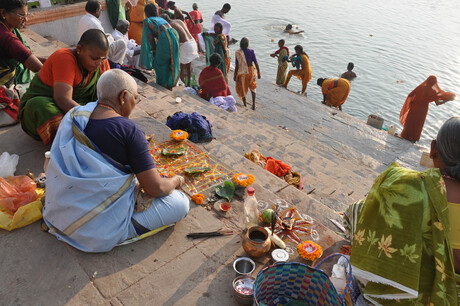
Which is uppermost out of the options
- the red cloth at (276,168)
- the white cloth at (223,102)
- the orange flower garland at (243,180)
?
the orange flower garland at (243,180)

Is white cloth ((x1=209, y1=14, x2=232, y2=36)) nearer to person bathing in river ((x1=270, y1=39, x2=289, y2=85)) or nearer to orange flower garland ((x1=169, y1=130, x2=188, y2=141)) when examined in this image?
person bathing in river ((x1=270, y1=39, x2=289, y2=85))

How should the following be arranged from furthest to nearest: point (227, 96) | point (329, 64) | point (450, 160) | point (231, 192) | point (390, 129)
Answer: point (329, 64) → point (390, 129) → point (227, 96) → point (231, 192) → point (450, 160)

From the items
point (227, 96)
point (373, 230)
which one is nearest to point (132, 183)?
point (373, 230)

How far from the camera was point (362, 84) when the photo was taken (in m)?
11.3

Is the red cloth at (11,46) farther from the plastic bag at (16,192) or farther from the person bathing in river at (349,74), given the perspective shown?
the person bathing in river at (349,74)

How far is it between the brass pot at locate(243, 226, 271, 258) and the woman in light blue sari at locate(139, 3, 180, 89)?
495 cm

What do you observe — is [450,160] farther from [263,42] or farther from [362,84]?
[263,42]

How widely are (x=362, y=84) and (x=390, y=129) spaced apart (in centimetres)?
356

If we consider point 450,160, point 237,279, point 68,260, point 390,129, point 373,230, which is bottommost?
point 390,129

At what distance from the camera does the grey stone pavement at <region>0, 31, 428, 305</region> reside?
2.38 meters

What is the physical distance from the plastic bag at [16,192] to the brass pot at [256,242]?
6.53ft

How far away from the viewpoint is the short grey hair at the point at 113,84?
2.52 meters

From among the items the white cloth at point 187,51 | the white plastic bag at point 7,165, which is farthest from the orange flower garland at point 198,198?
the white cloth at point 187,51

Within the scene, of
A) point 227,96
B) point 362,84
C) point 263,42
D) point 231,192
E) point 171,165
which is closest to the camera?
point 231,192
